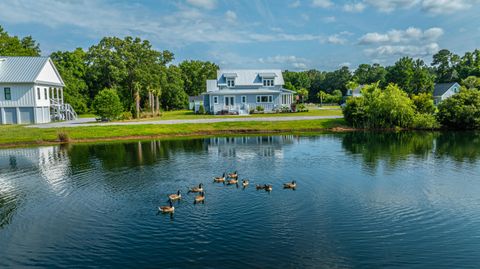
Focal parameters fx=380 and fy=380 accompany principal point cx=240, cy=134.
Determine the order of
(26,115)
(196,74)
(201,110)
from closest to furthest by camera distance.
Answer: (26,115) → (201,110) → (196,74)

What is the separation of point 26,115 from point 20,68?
7.36 meters

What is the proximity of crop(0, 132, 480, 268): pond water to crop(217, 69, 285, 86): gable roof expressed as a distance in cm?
4395

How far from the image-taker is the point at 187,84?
114688 mm

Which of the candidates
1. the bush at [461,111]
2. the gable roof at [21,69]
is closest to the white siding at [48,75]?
the gable roof at [21,69]

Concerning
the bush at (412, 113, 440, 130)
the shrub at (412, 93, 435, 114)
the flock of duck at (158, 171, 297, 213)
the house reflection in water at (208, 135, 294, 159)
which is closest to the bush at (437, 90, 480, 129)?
the bush at (412, 113, 440, 130)

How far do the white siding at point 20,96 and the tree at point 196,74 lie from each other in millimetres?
61241

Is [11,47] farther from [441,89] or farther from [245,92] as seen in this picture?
[441,89]

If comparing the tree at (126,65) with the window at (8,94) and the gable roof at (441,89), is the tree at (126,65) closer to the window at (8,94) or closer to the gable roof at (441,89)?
the window at (8,94)

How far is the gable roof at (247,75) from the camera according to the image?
7400 cm

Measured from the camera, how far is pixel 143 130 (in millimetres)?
48031

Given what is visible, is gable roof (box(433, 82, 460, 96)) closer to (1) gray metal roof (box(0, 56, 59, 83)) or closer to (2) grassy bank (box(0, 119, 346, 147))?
(2) grassy bank (box(0, 119, 346, 147))

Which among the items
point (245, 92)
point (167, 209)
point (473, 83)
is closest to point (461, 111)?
point (473, 83)

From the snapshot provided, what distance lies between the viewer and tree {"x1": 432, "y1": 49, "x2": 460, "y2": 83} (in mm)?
111688

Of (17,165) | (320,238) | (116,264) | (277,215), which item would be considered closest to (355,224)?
(320,238)
